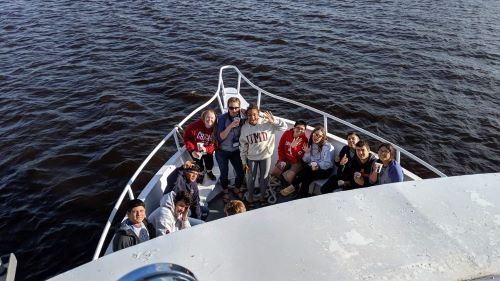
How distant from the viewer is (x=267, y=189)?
7871 mm

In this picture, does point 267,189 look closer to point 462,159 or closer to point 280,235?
point 280,235

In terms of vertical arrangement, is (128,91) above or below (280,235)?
below

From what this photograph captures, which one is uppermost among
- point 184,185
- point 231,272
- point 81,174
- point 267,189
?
point 231,272

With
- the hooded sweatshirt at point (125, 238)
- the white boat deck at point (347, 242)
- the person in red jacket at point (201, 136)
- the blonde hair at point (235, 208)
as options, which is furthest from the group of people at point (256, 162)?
the white boat deck at point (347, 242)

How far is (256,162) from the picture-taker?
7.41 metres

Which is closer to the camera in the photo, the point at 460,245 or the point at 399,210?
the point at 460,245

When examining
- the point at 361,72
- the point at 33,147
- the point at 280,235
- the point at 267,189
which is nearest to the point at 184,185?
the point at 267,189

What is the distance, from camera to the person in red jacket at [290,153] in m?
7.53

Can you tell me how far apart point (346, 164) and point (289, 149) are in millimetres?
1092

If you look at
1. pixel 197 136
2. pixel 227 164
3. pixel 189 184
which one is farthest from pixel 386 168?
pixel 197 136

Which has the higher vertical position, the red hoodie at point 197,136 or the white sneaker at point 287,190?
the red hoodie at point 197,136

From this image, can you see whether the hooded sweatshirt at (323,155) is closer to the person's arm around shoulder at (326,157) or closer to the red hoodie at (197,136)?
the person's arm around shoulder at (326,157)

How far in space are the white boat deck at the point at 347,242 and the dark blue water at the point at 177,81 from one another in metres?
6.30

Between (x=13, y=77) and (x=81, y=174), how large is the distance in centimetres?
719
